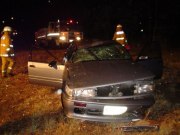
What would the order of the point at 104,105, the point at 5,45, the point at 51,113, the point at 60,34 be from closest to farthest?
the point at 104,105, the point at 51,113, the point at 5,45, the point at 60,34

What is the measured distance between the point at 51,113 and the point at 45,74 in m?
1.15

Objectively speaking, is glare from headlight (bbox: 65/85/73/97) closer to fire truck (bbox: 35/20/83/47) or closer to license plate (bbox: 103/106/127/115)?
license plate (bbox: 103/106/127/115)

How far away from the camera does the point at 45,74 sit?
23.6ft

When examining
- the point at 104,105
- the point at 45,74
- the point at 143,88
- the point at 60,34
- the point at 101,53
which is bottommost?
the point at 104,105

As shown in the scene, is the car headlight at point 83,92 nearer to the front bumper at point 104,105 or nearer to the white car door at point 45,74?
the front bumper at point 104,105

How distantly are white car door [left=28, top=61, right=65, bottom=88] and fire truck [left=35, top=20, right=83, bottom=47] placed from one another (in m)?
7.83

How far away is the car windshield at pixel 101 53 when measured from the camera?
6.64 meters

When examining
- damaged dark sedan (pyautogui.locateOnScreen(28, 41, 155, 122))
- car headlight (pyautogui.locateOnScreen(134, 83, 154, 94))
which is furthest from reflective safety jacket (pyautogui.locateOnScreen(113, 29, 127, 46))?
car headlight (pyautogui.locateOnScreen(134, 83, 154, 94))

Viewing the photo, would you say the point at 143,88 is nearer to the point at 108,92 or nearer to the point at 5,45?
the point at 108,92

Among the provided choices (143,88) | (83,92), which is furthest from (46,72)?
(143,88)

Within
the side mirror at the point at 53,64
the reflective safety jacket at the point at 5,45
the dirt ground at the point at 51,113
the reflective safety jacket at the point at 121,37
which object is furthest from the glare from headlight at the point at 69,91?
the reflective safety jacket at the point at 121,37

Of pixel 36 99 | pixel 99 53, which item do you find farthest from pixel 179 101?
pixel 36 99

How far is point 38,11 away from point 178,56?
106ft

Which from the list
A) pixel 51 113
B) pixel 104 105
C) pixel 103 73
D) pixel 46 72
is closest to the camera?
pixel 104 105
